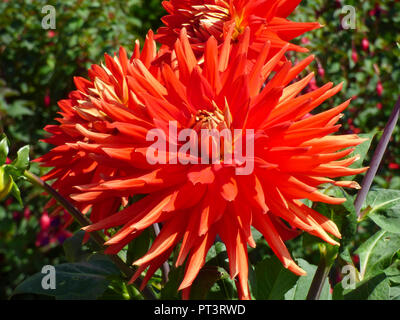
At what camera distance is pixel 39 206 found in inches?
90.9

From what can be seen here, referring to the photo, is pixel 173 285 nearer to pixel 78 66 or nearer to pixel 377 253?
pixel 377 253

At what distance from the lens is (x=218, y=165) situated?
2.35 ft

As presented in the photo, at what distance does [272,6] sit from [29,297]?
1.95 metres

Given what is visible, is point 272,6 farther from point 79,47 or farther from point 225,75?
point 79,47

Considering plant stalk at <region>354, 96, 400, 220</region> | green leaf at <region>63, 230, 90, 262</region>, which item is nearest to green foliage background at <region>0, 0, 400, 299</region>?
green leaf at <region>63, 230, 90, 262</region>

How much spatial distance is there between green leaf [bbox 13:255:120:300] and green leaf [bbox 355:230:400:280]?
1.49 feet

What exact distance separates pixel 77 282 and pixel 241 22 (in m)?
0.54

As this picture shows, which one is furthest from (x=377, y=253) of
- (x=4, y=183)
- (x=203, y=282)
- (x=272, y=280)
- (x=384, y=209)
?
(x=4, y=183)

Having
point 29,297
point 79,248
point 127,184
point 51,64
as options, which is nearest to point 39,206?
point 29,297

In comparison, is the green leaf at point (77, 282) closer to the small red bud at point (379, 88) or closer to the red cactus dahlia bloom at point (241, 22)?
the red cactus dahlia bloom at point (241, 22)

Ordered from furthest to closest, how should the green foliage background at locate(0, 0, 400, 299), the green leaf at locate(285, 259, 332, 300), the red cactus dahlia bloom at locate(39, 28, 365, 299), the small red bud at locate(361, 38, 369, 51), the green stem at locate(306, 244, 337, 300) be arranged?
the small red bud at locate(361, 38, 369, 51) < the green foliage background at locate(0, 0, 400, 299) < the green leaf at locate(285, 259, 332, 300) < the green stem at locate(306, 244, 337, 300) < the red cactus dahlia bloom at locate(39, 28, 365, 299)

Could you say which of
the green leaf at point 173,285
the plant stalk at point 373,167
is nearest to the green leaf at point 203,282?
the green leaf at point 173,285

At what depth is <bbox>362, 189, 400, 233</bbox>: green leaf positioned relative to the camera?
0.87 meters

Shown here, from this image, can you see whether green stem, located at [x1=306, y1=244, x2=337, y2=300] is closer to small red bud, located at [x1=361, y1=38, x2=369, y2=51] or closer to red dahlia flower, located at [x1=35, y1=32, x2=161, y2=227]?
red dahlia flower, located at [x1=35, y1=32, x2=161, y2=227]
